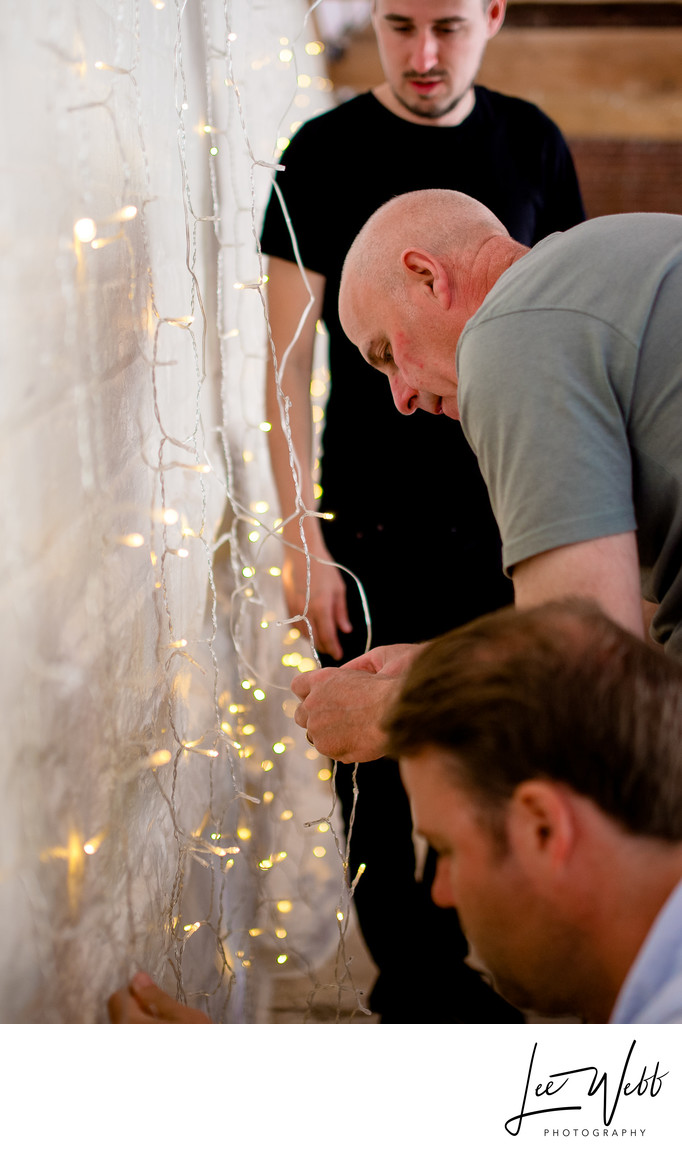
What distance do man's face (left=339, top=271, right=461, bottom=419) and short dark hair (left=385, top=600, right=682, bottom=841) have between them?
37 cm

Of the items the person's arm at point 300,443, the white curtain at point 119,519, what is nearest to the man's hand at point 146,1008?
the white curtain at point 119,519

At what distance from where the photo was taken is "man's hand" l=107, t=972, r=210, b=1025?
793 millimetres

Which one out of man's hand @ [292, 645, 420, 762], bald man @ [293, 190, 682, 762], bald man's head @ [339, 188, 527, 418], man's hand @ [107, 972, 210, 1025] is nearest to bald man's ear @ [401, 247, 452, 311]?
bald man's head @ [339, 188, 527, 418]

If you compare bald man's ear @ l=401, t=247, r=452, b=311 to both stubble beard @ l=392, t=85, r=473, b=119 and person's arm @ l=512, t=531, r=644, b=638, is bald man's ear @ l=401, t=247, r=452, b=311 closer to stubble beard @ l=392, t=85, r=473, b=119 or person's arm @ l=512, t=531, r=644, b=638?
person's arm @ l=512, t=531, r=644, b=638

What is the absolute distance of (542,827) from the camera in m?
0.59

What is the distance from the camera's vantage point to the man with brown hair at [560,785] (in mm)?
589

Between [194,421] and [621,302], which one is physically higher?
[621,302]

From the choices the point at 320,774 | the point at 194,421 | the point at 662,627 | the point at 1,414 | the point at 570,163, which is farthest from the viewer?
the point at 320,774

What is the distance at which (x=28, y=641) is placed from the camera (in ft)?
2.06

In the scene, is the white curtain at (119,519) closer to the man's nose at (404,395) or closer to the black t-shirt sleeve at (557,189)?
the man's nose at (404,395)
